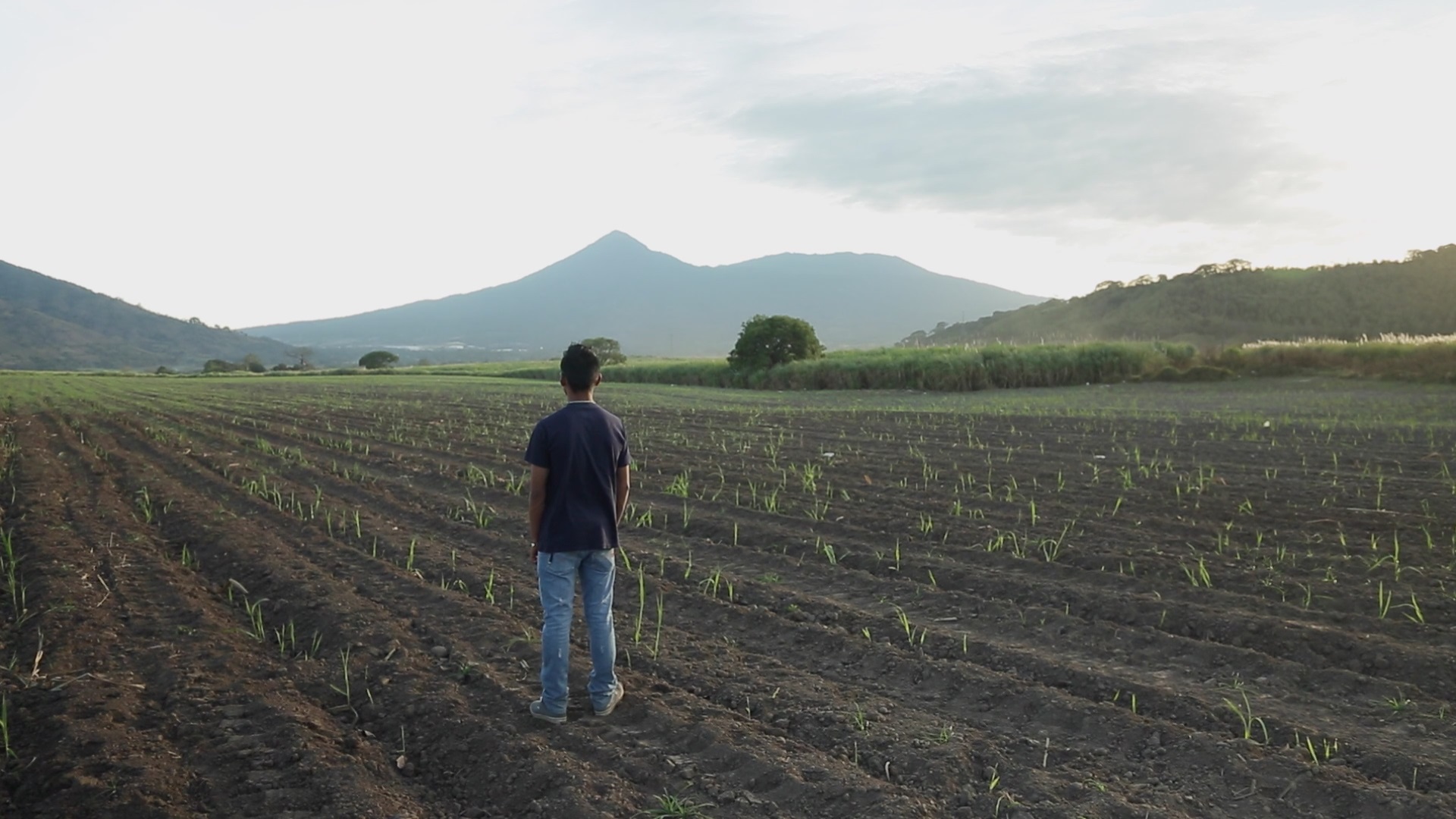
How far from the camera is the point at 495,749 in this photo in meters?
4.05

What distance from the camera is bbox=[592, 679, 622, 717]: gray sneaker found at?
14.5 ft

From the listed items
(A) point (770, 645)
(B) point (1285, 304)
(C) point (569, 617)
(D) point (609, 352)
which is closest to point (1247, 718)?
(A) point (770, 645)

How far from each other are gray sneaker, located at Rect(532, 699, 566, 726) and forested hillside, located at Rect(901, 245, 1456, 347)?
5836 centimetres

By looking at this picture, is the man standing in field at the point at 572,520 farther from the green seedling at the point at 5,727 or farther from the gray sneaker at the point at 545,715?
the green seedling at the point at 5,727

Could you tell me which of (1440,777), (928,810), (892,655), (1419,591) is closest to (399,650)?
(892,655)

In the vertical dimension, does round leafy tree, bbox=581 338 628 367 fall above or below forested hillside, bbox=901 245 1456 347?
below

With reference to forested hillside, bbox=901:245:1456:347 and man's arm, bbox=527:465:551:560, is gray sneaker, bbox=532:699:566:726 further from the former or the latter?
forested hillside, bbox=901:245:1456:347

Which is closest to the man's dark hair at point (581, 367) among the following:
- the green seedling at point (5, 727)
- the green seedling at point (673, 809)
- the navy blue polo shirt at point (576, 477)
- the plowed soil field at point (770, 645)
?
the navy blue polo shirt at point (576, 477)

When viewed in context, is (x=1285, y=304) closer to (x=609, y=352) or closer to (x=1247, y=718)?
(x=609, y=352)

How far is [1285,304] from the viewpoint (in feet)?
221

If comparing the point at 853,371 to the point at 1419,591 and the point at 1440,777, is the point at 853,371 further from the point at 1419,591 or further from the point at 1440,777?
the point at 1440,777

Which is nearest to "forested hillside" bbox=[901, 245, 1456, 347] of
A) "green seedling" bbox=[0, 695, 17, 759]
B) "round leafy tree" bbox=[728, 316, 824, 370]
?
"round leafy tree" bbox=[728, 316, 824, 370]

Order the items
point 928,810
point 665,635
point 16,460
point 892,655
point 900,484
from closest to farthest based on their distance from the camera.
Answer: point 928,810 → point 892,655 → point 665,635 → point 900,484 → point 16,460

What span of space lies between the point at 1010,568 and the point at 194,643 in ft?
17.1
